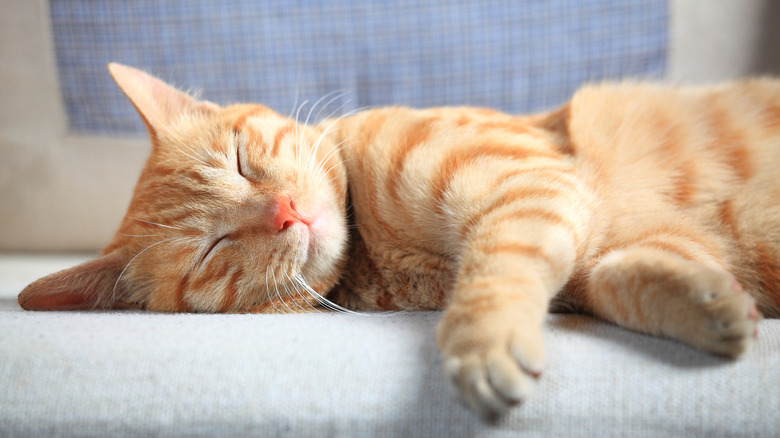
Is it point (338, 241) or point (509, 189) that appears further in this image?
point (338, 241)

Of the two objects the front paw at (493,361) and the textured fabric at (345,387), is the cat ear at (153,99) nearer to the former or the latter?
the textured fabric at (345,387)

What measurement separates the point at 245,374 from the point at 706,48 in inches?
81.5

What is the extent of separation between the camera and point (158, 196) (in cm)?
131

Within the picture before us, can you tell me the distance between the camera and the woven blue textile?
6.71 ft

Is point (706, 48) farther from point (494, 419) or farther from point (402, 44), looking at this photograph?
point (494, 419)

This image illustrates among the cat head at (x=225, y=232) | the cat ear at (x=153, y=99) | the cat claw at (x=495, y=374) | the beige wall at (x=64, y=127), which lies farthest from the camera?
the beige wall at (x=64, y=127)

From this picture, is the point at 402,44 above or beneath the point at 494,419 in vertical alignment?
above

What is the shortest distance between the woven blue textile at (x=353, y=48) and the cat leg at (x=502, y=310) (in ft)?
4.21

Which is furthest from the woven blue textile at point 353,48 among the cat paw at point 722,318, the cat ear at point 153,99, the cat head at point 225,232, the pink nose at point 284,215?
the cat paw at point 722,318

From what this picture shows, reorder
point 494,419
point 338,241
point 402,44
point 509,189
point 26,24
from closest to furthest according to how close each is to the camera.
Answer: point 494,419
point 509,189
point 338,241
point 26,24
point 402,44

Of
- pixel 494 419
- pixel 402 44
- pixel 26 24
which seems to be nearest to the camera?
pixel 494 419

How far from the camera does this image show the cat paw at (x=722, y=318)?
2.60 feet

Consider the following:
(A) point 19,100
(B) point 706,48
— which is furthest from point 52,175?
(B) point 706,48

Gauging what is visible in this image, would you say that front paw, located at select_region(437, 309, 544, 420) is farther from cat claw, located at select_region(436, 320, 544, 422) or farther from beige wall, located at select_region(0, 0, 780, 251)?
beige wall, located at select_region(0, 0, 780, 251)
